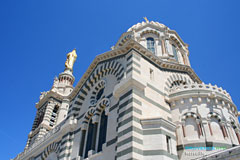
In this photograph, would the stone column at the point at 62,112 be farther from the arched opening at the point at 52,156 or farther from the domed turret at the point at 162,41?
the domed turret at the point at 162,41

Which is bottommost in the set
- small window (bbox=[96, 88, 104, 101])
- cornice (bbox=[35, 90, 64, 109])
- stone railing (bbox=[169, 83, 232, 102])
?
stone railing (bbox=[169, 83, 232, 102])

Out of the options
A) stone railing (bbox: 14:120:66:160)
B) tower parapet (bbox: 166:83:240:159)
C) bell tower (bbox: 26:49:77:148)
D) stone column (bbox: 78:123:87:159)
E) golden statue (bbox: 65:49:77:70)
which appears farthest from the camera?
golden statue (bbox: 65:49:77:70)

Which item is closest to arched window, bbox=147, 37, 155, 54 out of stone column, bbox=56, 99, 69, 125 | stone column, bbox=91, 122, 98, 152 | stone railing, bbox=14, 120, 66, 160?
stone column, bbox=91, 122, 98, 152

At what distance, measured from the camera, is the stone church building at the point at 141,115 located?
13161mm

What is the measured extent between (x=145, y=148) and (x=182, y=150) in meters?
3.33

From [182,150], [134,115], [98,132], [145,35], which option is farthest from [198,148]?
[145,35]

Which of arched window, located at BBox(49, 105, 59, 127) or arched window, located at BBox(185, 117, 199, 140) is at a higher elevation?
arched window, located at BBox(49, 105, 59, 127)

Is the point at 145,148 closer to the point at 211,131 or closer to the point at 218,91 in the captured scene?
the point at 211,131

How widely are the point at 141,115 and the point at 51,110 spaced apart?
2392cm

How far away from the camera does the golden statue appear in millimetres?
43219

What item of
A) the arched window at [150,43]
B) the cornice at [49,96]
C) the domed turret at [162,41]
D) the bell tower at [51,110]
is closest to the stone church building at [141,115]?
the domed turret at [162,41]

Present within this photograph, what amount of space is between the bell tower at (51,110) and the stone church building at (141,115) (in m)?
9.55

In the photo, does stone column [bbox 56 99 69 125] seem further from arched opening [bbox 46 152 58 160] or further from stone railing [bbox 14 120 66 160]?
arched opening [bbox 46 152 58 160]

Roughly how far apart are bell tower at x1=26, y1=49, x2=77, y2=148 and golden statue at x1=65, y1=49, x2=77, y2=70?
332 cm
